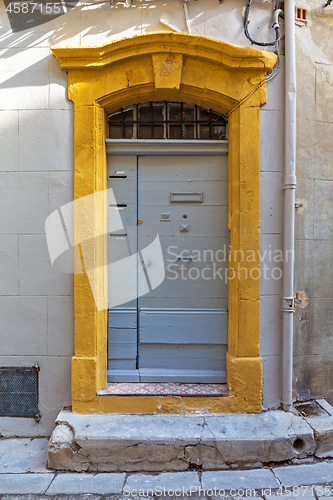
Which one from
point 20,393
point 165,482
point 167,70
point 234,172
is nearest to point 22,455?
point 20,393

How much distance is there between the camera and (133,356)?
3734mm

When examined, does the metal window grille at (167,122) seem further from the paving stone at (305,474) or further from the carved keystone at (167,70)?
the paving stone at (305,474)

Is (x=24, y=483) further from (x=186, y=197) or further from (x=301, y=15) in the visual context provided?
(x=301, y=15)

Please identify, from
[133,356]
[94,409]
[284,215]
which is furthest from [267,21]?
[94,409]

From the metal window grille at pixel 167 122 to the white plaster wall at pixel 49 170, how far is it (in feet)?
1.75

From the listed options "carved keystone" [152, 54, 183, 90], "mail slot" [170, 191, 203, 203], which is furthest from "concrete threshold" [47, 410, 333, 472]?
"carved keystone" [152, 54, 183, 90]

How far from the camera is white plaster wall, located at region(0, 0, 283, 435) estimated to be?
3.46 meters

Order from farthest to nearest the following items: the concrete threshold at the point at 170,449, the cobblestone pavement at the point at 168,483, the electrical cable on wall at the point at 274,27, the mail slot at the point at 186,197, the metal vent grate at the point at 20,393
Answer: the mail slot at the point at 186,197
the metal vent grate at the point at 20,393
the electrical cable on wall at the point at 274,27
the concrete threshold at the point at 170,449
the cobblestone pavement at the point at 168,483

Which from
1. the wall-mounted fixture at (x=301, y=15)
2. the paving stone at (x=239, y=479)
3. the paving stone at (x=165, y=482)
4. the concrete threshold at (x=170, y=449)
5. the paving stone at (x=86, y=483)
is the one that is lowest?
the paving stone at (x=86, y=483)

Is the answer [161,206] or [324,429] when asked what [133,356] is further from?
[324,429]

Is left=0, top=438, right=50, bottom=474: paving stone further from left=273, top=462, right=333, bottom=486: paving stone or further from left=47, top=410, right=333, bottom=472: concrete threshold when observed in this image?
left=273, top=462, right=333, bottom=486: paving stone

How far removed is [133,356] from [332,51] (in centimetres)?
420

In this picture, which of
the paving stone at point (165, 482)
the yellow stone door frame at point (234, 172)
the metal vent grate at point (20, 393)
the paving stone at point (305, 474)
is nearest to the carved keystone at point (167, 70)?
the yellow stone door frame at point (234, 172)

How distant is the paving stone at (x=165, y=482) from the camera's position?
279 cm
